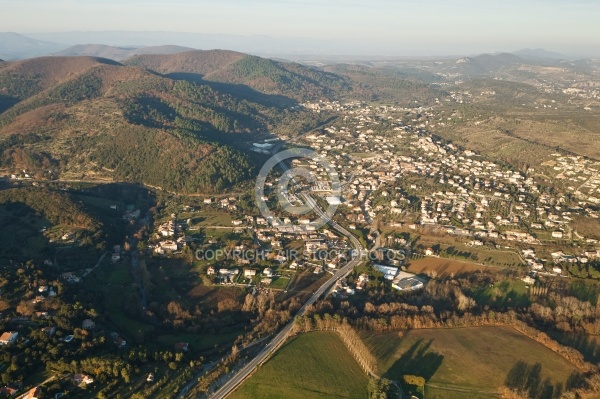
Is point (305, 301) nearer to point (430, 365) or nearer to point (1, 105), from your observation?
point (430, 365)

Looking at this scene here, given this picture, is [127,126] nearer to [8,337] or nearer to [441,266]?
[8,337]

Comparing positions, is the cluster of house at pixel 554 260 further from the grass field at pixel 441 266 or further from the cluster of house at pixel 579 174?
the cluster of house at pixel 579 174

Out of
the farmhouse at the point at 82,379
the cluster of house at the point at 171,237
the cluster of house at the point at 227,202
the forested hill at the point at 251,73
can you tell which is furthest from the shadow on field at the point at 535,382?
the forested hill at the point at 251,73

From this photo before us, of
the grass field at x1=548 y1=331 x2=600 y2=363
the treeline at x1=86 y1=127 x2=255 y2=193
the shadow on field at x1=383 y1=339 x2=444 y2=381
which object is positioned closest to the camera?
the shadow on field at x1=383 y1=339 x2=444 y2=381

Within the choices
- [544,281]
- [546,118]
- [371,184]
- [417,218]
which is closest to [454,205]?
[417,218]

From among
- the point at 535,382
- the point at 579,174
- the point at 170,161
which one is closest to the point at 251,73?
the point at 170,161

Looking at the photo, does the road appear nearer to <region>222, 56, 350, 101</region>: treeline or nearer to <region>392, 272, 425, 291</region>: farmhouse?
<region>392, 272, 425, 291</region>: farmhouse

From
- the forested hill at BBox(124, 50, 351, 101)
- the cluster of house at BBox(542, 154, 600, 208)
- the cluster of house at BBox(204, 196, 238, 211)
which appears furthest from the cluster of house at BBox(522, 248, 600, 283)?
the forested hill at BBox(124, 50, 351, 101)
